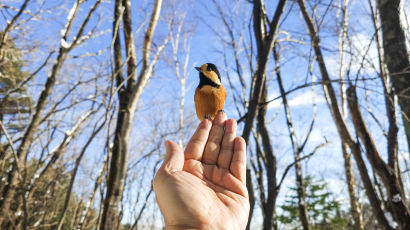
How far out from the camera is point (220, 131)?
64.7 inches

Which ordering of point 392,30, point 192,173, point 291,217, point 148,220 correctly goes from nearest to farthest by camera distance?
point 192,173 → point 392,30 → point 148,220 → point 291,217

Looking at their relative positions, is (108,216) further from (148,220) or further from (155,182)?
(148,220)

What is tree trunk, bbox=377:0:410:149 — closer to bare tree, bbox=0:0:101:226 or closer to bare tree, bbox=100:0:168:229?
bare tree, bbox=100:0:168:229

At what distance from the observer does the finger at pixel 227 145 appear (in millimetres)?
1609

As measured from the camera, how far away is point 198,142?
155cm

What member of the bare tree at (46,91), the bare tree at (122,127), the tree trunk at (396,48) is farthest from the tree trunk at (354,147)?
the bare tree at (46,91)

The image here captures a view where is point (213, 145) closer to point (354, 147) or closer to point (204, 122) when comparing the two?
point (204, 122)

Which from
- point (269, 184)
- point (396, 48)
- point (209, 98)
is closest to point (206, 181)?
point (209, 98)

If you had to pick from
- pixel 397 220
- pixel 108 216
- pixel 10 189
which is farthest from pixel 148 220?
pixel 397 220

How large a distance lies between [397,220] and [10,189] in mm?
6119

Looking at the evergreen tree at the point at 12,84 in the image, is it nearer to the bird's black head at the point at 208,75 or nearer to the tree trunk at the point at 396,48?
the bird's black head at the point at 208,75

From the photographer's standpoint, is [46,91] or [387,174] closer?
[387,174]

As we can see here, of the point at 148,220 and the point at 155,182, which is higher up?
the point at 155,182

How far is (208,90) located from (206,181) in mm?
618
